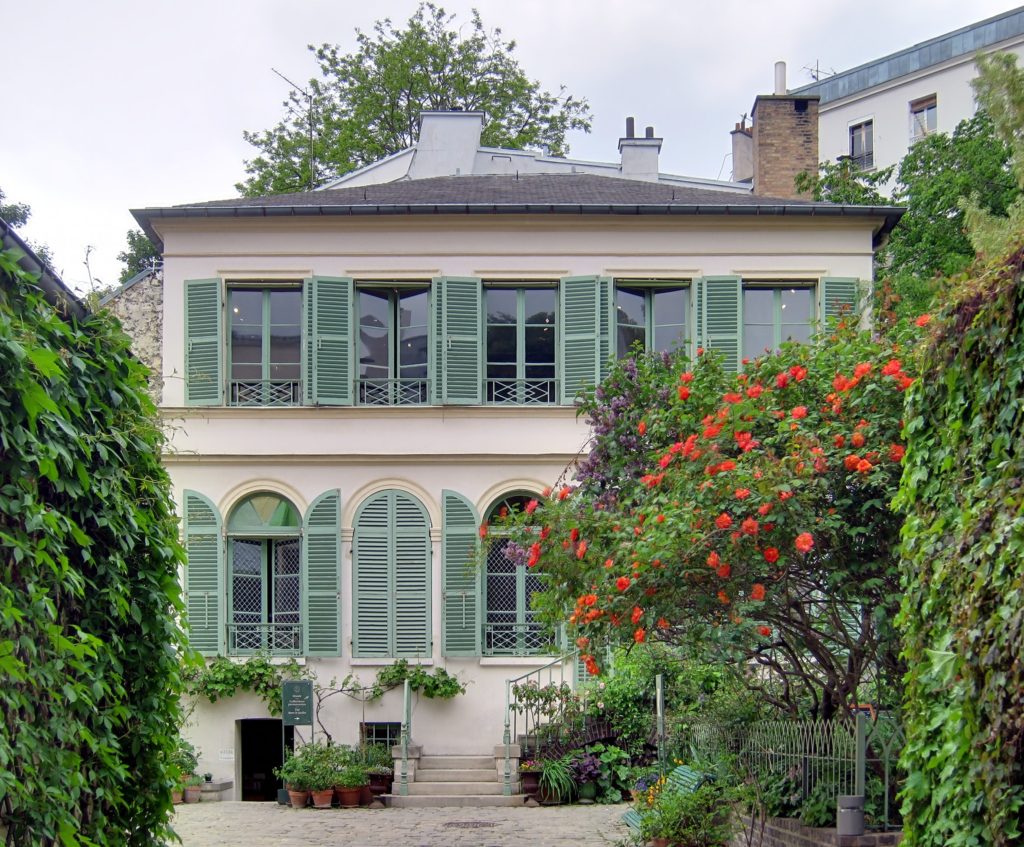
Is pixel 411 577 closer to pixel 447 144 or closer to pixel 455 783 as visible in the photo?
pixel 455 783

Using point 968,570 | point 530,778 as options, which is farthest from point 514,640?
point 968,570

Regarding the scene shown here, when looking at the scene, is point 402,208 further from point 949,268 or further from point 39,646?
point 39,646

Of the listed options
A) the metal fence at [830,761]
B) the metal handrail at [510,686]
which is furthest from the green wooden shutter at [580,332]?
the metal fence at [830,761]

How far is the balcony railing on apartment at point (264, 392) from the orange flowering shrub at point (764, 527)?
880 cm

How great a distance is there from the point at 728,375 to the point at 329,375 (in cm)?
892

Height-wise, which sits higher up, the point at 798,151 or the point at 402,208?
the point at 798,151

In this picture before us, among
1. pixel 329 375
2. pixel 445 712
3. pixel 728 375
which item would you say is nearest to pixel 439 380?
pixel 329 375

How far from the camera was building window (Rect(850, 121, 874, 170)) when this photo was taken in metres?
45.1

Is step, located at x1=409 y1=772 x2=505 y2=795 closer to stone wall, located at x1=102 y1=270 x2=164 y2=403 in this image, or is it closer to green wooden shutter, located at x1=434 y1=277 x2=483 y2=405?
green wooden shutter, located at x1=434 y1=277 x2=483 y2=405

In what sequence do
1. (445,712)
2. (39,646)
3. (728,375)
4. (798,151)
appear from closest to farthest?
(39,646)
(728,375)
(445,712)
(798,151)

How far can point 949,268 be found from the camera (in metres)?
21.5

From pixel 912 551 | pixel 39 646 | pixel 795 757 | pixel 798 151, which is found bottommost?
pixel 795 757

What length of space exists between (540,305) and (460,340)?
1315 millimetres

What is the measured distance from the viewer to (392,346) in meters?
19.5
